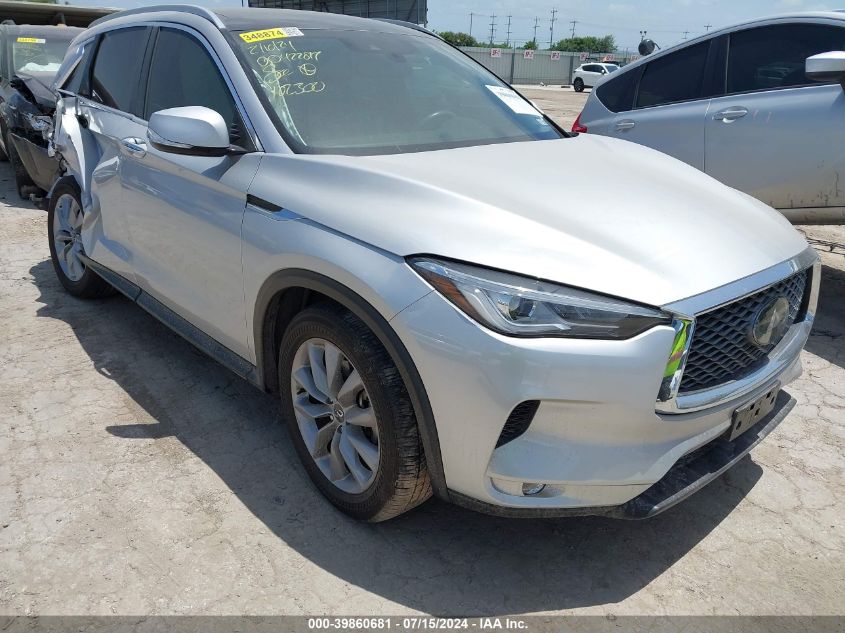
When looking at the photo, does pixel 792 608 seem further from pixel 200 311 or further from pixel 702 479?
pixel 200 311

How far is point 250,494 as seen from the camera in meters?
2.74

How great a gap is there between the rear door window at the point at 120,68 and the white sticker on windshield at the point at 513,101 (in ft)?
6.04

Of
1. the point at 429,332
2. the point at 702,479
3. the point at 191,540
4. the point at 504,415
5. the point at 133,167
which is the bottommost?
the point at 191,540

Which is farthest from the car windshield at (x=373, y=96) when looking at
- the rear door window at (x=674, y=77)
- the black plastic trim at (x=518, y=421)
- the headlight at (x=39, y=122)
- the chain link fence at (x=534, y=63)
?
the chain link fence at (x=534, y=63)

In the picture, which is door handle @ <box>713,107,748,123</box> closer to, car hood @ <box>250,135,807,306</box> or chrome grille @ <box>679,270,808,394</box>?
car hood @ <box>250,135,807,306</box>

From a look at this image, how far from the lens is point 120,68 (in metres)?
3.88

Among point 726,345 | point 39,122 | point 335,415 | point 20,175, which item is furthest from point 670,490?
point 20,175

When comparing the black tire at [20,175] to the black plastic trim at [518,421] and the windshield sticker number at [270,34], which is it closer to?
the windshield sticker number at [270,34]

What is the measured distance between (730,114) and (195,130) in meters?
3.62

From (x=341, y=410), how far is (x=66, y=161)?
298 cm

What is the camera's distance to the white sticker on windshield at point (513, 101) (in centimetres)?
345

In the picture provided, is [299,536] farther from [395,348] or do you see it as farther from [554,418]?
[554,418]

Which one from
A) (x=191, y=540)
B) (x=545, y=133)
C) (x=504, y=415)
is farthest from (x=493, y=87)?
(x=191, y=540)

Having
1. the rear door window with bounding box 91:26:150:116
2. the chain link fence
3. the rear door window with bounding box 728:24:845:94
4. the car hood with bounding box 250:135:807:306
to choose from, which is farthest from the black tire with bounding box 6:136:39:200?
the chain link fence
